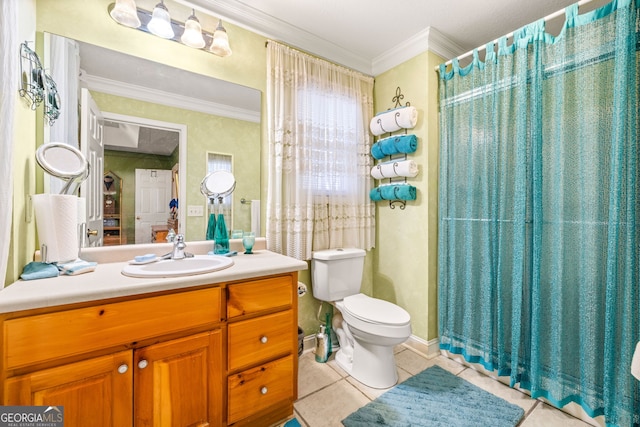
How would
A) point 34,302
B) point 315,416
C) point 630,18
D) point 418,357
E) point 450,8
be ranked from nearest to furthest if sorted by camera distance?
point 34,302 < point 630,18 < point 315,416 < point 450,8 < point 418,357

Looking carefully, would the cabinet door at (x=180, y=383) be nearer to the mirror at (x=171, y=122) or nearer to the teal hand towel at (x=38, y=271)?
the teal hand towel at (x=38, y=271)

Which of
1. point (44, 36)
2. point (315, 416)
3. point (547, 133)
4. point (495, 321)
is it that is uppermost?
A: point (44, 36)

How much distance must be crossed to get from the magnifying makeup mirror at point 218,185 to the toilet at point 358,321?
795 millimetres

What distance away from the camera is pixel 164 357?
1.13m

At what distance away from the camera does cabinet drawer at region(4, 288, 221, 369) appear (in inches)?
35.3

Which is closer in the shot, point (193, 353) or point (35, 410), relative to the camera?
point (35, 410)

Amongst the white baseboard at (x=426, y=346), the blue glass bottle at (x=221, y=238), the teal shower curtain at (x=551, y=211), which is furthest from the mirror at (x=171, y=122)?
the white baseboard at (x=426, y=346)

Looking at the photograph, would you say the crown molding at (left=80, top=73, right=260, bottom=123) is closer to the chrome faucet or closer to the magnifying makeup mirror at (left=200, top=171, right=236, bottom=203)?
the magnifying makeup mirror at (left=200, top=171, right=236, bottom=203)

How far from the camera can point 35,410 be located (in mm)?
918

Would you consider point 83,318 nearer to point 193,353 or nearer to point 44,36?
point 193,353

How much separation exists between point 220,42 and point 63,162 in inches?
43.2

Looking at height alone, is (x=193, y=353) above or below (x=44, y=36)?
below

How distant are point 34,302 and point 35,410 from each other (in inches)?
14.9

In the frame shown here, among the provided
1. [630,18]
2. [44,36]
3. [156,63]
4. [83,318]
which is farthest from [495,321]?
[44,36]
